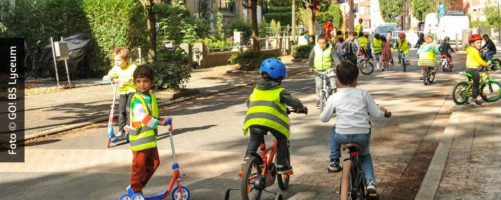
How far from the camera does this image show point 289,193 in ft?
22.3

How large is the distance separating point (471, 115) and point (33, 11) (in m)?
16.7

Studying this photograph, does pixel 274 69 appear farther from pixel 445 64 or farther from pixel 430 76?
pixel 445 64

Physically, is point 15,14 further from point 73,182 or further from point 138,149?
point 138,149

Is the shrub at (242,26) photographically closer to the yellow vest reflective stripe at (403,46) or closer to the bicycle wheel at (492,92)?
the yellow vest reflective stripe at (403,46)

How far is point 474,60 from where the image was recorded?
13.6 m

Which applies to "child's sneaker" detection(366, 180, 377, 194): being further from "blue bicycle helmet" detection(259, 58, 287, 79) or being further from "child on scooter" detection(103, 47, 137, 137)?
"child on scooter" detection(103, 47, 137, 137)

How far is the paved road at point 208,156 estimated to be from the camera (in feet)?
23.5

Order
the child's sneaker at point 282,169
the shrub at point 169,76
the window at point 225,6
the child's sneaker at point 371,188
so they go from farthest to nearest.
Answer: the window at point 225,6
the shrub at point 169,76
the child's sneaker at point 282,169
the child's sneaker at point 371,188

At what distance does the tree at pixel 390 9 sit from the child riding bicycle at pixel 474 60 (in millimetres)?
99261

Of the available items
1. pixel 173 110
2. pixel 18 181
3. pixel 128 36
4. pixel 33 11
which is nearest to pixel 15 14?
pixel 33 11

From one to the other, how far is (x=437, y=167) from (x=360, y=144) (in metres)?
2.32

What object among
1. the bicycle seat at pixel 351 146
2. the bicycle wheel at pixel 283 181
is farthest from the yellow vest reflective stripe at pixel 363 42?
the bicycle seat at pixel 351 146

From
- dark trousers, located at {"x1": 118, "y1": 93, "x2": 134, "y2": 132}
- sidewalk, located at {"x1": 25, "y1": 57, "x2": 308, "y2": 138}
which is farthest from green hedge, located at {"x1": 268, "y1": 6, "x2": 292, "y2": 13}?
dark trousers, located at {"x1": 118, "y1": 93, "x2": 134, "y2": 132}

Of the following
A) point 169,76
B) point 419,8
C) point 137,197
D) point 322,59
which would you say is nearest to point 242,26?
point 169,76
